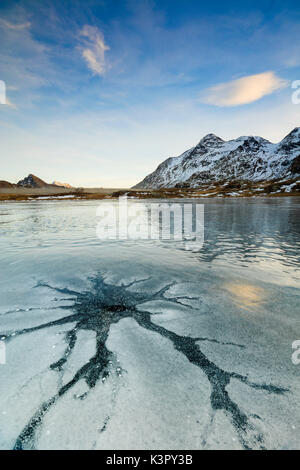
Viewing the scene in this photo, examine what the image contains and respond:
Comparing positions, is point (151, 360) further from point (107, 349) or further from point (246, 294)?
point (246, 294)

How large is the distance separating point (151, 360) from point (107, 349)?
802mm

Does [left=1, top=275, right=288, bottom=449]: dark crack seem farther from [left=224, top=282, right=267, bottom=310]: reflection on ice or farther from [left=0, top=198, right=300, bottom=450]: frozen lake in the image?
[left=224, top=282, right=267, bottom=310]: reflection on ice

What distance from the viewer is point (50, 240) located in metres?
A: 13.5

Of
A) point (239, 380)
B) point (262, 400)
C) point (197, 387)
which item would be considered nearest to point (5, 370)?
point (197, 387)

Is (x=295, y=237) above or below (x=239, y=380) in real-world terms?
above

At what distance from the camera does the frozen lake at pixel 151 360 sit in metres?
2.41

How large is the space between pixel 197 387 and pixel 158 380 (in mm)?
561

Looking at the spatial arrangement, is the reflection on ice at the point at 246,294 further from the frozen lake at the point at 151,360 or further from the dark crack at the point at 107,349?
the dark crack at the point at 107,349

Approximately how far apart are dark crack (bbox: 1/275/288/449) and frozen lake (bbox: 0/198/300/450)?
0.02 metres

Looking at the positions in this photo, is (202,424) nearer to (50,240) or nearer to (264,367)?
(264,367)

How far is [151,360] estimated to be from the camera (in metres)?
3.49

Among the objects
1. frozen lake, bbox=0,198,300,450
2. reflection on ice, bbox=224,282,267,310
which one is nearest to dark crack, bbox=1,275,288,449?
frozen lake, bbox=0,198,300,450

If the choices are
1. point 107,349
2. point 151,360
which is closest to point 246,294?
point 151,360

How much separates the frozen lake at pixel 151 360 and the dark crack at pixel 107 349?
2cm
